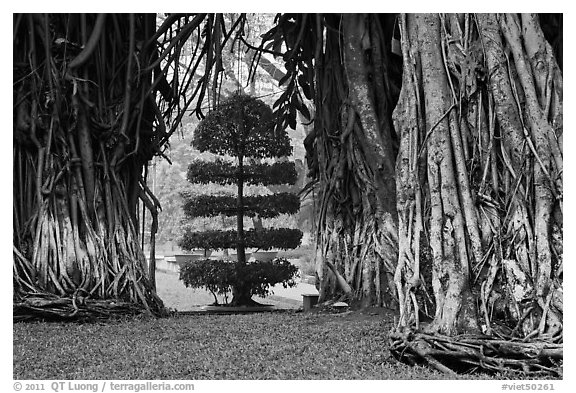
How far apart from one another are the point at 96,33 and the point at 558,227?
109 inches

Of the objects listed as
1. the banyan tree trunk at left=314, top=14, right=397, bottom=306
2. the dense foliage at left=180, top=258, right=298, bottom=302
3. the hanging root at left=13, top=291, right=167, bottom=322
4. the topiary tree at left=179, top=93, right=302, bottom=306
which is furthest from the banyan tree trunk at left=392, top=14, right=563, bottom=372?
the topiary tree at left=179, top=93, right=302, bottom=306

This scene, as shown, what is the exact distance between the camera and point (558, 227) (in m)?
3.13

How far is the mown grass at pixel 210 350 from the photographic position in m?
3.02

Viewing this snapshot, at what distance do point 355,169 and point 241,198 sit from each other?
3249 millimetres

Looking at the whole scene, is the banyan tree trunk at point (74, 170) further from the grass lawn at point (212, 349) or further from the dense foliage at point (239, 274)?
the dense foliage at point (239, 274)

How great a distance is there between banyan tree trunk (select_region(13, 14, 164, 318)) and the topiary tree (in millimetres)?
2789

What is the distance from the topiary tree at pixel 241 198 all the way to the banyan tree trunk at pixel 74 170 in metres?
2.79

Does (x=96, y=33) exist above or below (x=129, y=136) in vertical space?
above

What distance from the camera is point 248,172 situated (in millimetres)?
7969

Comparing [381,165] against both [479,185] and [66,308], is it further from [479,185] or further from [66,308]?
[66,308]

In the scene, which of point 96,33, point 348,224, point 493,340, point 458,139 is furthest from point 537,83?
point 96,33

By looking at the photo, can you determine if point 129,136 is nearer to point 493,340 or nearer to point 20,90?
point 20,90
